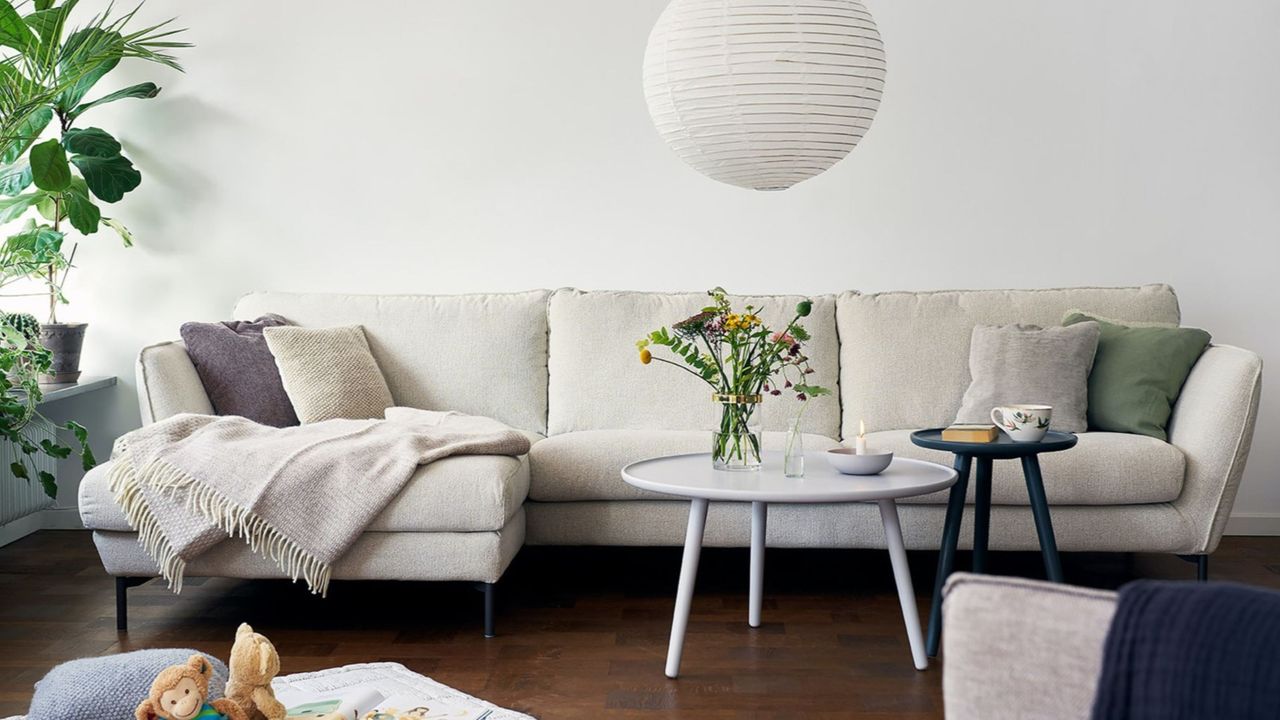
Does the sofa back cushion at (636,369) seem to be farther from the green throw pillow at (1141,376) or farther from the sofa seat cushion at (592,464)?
the green throw pillow at (1141,376)

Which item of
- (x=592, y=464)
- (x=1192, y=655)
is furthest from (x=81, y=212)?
(x=1192, y=655)

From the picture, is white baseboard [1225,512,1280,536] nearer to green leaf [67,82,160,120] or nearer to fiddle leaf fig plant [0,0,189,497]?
fiddle leaf fig plant [0,0,189,497]

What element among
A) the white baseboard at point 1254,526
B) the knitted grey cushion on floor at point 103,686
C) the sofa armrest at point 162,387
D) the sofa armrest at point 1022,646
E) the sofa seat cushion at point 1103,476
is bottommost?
the white baseboard at point 1254,526

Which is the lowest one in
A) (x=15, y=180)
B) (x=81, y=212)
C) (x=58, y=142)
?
(x=81, y=212)

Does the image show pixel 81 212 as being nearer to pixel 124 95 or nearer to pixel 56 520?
pixel 124 95

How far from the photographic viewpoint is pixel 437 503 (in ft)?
9.09

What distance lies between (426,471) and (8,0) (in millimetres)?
2178

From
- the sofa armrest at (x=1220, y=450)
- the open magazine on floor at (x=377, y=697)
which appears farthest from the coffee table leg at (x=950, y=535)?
the open magazine on floor at (x=377, y=697)

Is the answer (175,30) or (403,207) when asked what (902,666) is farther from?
(175,30)

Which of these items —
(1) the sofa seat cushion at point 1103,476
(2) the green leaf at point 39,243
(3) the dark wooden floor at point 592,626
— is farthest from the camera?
(2) the green leaf at point 39,243

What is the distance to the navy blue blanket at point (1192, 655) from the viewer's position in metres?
0.70

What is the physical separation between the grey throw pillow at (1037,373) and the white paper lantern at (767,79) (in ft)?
3.59

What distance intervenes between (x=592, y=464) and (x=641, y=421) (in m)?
0.44

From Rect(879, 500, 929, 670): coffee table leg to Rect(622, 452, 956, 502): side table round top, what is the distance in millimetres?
94
